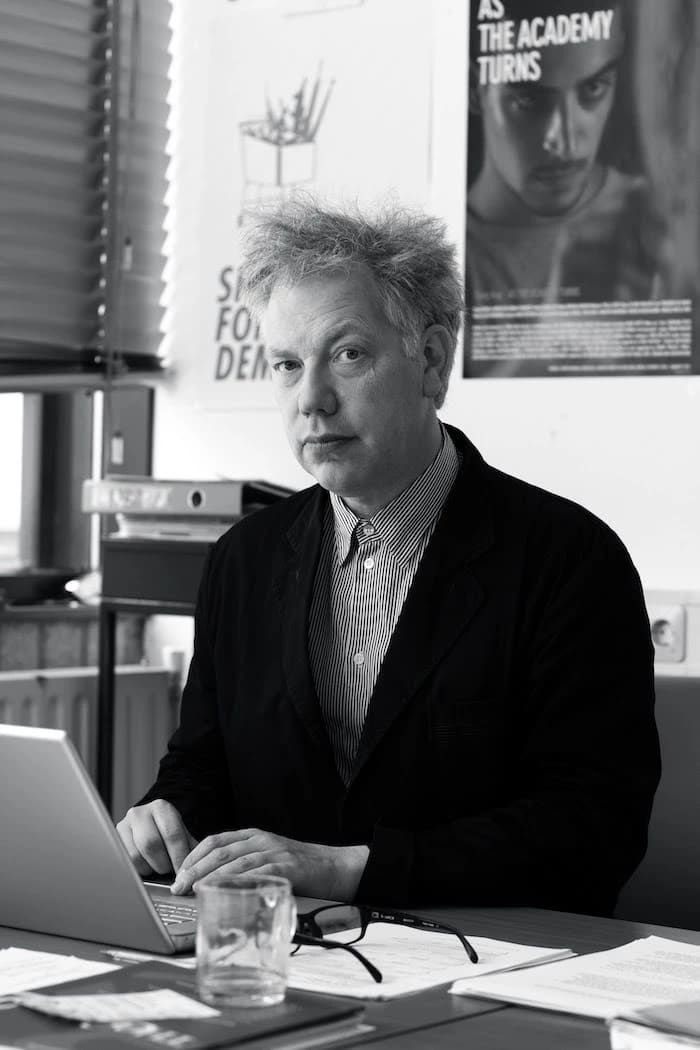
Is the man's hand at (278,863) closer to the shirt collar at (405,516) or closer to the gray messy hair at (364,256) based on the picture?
the shirt collar at (405,516)

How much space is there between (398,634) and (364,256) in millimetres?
448

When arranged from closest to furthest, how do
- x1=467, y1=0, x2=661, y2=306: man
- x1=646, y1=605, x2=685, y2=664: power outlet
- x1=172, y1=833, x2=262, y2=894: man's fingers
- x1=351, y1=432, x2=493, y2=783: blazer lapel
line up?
x1=172, y1=833, x2=262, y2=894: man's fingers < x1=351, y1=432, x2=493, y2=783: blazer lapel < x1=646, y1=605, x2=685, y2=664: power outlet < x1=467, y1=0, x2=661, y2=306: man

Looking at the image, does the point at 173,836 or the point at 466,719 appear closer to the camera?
the point at 173,836

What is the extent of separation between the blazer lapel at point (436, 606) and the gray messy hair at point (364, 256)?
20 cm

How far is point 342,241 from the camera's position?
5.74 feet

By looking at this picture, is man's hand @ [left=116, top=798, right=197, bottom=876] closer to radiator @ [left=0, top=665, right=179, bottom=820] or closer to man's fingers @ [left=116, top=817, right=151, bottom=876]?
man's fingers @ [left=116, top=817, right=151, bottom=876]

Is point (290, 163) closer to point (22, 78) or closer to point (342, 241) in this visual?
point (22, 78)

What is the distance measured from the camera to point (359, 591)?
A: 181 centimetres

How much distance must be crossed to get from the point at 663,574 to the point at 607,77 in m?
0.90

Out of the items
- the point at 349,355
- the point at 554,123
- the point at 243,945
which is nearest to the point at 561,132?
the point at 554,123

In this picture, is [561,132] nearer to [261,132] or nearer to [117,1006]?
[261,132]

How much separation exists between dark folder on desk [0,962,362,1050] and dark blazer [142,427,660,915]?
395mm

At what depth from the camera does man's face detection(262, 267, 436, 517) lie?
5.70 ft

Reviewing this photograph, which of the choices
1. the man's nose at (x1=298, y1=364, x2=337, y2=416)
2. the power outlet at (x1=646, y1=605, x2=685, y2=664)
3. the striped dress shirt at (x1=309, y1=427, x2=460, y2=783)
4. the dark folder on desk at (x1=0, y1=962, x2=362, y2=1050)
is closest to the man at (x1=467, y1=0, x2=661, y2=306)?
the power outlet at (x1=646, y1=605, x2=685, y2=664)
